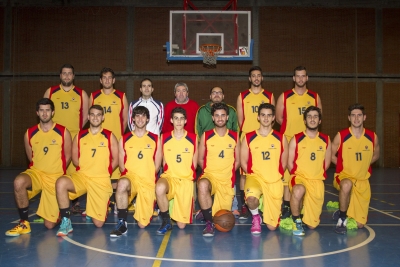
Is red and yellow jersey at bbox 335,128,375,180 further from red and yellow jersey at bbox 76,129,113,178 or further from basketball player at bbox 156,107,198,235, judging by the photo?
red and yellow jersey at bbox 76,129,113,178

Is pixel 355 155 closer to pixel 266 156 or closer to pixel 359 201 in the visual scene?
pixel 359 201

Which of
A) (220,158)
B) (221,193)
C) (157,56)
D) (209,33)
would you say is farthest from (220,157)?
(157,56)

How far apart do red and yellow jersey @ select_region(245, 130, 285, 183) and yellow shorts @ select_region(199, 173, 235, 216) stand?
1.17ft

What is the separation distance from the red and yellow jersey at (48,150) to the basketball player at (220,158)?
1.85 meters

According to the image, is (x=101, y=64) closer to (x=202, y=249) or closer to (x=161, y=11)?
(x=161, y=11)

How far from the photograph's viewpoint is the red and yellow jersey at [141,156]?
5371mm

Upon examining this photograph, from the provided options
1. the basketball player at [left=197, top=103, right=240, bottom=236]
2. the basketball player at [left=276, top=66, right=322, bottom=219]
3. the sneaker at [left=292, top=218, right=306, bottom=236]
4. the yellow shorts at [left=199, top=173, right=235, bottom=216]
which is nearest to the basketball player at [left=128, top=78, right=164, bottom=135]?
the basketball player at [left=197, top=103, right=240, bottom=236]

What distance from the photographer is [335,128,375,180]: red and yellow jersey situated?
5.57 meters

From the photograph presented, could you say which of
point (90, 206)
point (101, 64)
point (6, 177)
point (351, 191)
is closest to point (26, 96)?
point (101, 64)

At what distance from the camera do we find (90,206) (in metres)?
5.26

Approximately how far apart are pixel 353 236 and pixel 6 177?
949cm

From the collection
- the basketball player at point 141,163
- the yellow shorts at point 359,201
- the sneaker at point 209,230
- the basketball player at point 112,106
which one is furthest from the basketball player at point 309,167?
the basketball player at point 112,106

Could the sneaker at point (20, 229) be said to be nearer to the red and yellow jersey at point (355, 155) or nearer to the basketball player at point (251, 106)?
the basketball player at point (251, 106)

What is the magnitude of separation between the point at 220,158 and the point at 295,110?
163 centimetres
